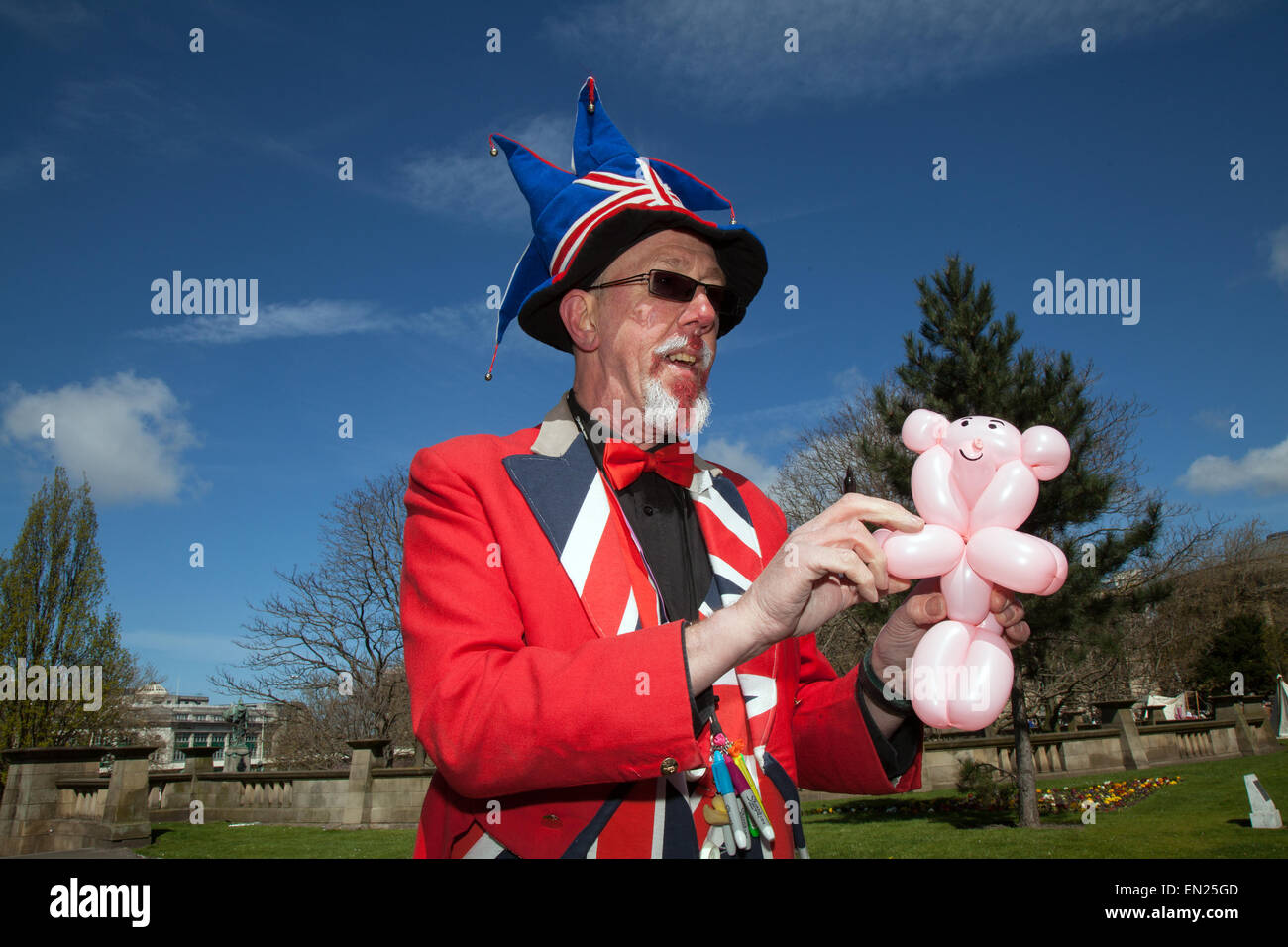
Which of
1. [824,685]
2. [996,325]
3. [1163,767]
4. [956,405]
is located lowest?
[1163,767]

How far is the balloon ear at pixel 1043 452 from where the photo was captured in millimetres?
2182

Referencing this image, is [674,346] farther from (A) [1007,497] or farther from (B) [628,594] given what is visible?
(A) [1007,497]

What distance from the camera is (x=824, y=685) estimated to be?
2576mm

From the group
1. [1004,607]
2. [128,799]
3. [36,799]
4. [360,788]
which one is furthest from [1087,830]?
[36,799]

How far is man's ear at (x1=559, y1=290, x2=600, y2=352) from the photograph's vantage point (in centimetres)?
291

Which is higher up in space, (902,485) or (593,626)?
(902,485)

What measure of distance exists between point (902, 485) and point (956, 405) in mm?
1757

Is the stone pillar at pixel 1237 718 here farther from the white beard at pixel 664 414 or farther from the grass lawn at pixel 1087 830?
the white beard at pixel 664 414

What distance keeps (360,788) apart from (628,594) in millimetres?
19094

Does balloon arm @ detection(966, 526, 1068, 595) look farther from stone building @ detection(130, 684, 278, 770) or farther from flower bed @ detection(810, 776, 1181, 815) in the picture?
stone building @ detection(130, 684, 278, 770)

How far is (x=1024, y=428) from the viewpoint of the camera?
1423 cm
